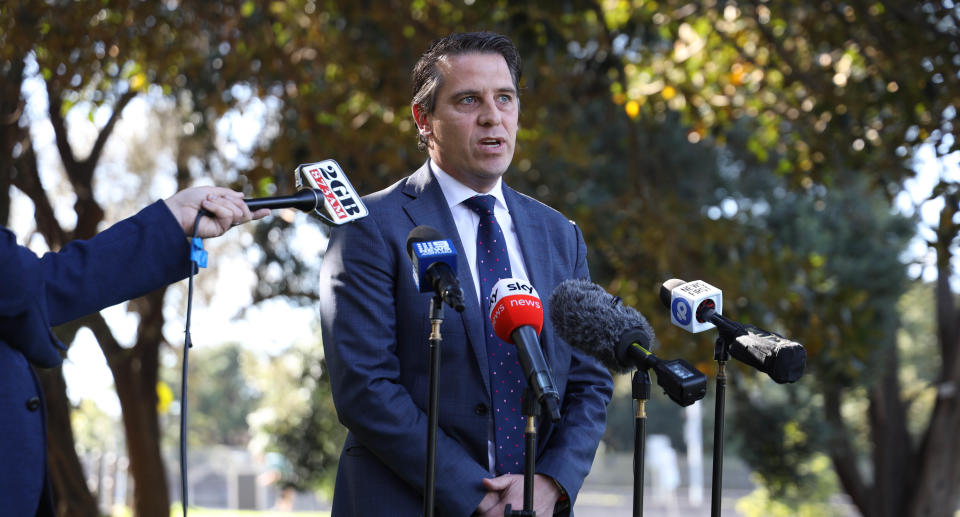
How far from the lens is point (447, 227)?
2.96 meters

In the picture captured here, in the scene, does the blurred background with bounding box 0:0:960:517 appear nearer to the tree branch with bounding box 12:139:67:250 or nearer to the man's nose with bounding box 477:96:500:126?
the tree branch with bounding box 12:139:67:250

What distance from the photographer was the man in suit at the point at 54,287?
2.20 meters

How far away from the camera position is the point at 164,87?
31.2 feet

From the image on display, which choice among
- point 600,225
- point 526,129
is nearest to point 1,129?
point 526,129

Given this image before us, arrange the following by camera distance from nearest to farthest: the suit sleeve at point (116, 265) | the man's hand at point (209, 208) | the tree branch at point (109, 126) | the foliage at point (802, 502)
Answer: the suit sleeve at point (116, 265) → the man's hand at point (209, 208) → the tree branch at point (109, 126) → the foliage at point (802, 502)

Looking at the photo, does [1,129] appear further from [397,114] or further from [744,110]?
[744,110]

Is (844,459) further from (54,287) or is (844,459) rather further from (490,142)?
(54,287)

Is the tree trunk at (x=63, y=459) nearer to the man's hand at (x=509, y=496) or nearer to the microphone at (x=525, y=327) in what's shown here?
the man's hand at (x=509, y=496)

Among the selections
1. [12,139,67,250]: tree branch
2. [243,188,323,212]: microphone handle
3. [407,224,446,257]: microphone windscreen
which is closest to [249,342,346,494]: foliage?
[12,139,67,250]: tree branch

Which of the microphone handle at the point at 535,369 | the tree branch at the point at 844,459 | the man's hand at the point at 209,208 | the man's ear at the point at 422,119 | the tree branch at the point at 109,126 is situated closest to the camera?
the microphone handle at the point at 535,369

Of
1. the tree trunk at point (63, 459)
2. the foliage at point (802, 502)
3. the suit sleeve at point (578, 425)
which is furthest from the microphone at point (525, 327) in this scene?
the foliage at point (802, 502)

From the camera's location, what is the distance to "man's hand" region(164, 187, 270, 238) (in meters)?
2.35

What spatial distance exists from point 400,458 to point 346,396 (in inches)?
8.9

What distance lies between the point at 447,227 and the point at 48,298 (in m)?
1.15
